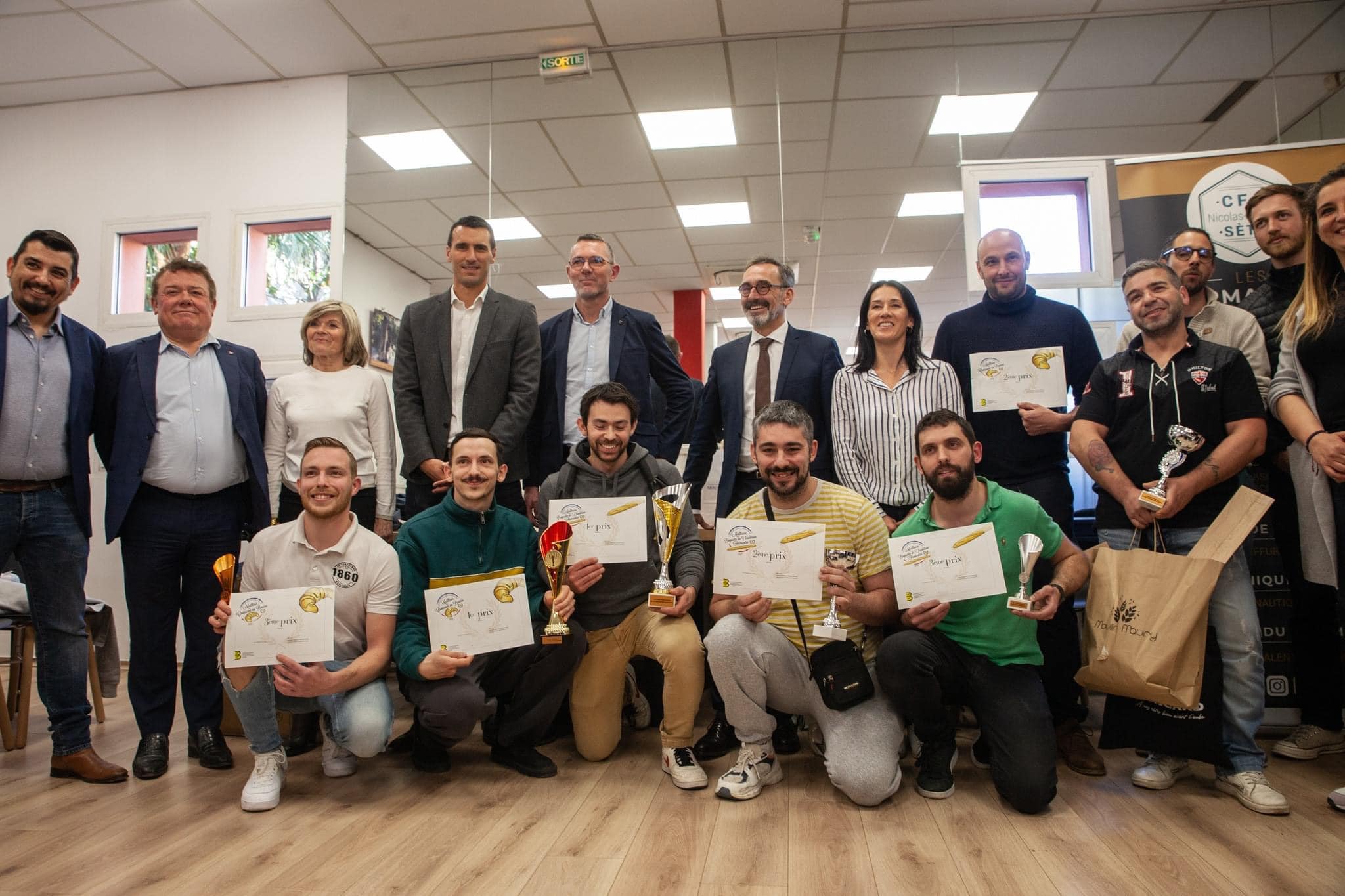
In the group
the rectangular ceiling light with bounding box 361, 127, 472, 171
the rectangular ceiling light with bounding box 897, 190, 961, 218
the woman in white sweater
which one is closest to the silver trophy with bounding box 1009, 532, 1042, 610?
the woman in white sweater

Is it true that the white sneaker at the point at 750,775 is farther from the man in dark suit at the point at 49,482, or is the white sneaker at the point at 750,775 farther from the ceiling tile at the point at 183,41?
the ceiling tile at the point at 183,41

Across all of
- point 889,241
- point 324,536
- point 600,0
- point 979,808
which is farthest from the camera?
point 889,241

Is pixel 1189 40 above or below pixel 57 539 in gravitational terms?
above

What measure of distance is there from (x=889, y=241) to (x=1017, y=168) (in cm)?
349

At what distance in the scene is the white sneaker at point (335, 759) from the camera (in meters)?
2.64

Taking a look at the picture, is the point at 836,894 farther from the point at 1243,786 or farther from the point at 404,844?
the point at 1243,786

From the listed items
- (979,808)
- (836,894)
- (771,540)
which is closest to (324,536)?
(771,540)

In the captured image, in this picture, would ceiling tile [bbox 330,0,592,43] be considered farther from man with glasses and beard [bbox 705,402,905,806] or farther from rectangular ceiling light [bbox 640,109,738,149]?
man with glasses and beard [bbox 705,402,905,806]

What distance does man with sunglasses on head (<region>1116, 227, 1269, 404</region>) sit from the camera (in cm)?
278

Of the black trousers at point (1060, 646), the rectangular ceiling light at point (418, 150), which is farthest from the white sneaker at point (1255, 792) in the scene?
the rectangular ceiling light at point (418, 150)

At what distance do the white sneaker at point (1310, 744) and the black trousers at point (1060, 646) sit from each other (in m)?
0.66

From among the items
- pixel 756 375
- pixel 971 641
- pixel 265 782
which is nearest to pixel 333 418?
pixel 265 782

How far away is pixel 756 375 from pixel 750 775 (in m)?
1.54

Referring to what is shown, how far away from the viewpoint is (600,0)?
4.00m
